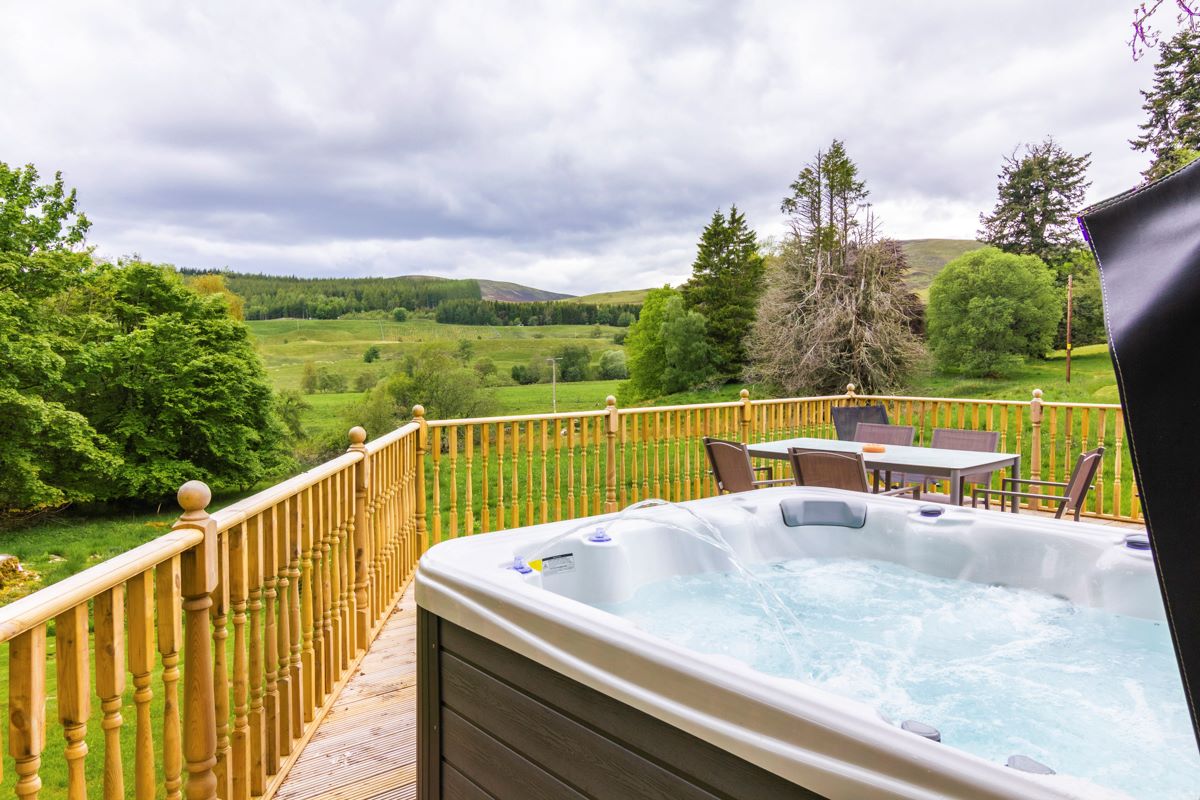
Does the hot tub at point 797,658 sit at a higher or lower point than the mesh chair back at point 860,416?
lower

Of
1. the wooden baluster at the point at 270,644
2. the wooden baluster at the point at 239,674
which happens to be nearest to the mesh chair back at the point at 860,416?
the wooden baluster at the point at 270,644

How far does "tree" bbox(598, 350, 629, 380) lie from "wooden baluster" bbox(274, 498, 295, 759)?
18.5 metres

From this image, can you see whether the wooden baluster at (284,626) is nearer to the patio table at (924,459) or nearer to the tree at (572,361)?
the patio table at (924,459)

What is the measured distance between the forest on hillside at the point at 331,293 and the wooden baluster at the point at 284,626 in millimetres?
19235

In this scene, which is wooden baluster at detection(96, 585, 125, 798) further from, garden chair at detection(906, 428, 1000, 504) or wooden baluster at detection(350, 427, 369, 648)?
garden chair at detection(906, 428, 1000, 504)

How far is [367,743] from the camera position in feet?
7.66

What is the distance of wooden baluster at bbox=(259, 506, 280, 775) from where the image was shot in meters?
1.95

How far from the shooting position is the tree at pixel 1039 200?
58.1 ft

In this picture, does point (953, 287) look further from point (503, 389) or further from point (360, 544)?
point (360, 544)

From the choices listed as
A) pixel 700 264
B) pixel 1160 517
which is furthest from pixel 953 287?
pixel 1160 517

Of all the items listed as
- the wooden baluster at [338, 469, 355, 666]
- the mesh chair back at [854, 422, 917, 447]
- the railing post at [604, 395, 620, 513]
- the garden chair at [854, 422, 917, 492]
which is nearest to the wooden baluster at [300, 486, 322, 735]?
the wooden baluster at [338, 469, 355, 666]

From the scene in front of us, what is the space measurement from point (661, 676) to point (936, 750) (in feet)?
1.58

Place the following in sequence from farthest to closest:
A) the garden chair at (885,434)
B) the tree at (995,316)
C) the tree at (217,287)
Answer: the tree at (217,287), the tree at (995,316), the garden chair at (885,434)

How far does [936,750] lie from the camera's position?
3.19 feet
